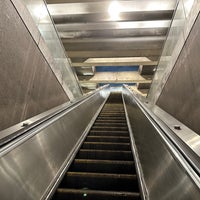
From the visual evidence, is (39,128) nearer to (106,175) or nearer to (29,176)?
(29,176)

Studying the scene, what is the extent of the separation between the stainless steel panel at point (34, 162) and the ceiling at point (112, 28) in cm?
532

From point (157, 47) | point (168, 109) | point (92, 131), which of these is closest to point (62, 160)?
point (92, 131)

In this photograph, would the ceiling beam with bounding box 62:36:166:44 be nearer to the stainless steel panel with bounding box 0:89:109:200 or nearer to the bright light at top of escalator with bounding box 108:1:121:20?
Result: the bright light at top of escalator with bounding box 108:1:121:20

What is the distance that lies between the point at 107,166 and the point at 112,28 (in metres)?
6.42

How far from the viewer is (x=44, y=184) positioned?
1.50 metres

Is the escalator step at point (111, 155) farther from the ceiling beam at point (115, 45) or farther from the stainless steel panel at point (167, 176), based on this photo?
the ceiling beam at point (115, 45)

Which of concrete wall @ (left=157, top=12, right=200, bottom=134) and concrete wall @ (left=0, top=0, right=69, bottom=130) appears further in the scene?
concrete wall @ (left=157, top=12, right=200, bottom=134)

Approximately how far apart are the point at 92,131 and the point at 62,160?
150cm

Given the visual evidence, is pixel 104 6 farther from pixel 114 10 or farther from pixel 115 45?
pixel 115 45

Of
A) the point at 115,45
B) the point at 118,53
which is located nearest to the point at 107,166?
the point at 115,45

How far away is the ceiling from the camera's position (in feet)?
20.0

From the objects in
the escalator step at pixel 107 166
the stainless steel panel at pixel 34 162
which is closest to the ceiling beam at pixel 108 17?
the stainless steel panel at pixel 34 162

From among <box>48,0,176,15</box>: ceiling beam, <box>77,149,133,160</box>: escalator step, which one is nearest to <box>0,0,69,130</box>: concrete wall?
<box>77,149,133,160</box>: escalator step

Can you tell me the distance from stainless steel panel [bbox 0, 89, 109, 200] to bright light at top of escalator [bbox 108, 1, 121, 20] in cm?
525
